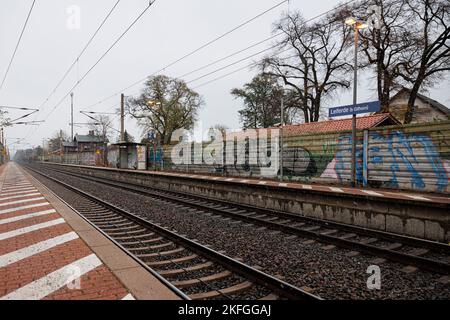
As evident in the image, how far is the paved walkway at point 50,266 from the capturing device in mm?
3723

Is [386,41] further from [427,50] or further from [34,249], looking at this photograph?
[34,249]

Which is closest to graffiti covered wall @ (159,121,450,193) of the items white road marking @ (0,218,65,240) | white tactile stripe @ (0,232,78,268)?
white tactile stripe @ (0,232,78,268)

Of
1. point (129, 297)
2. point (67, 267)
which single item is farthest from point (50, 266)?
point (129, 297)

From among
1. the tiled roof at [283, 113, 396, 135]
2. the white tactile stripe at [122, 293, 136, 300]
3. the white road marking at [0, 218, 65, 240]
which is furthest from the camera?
the tiled roof at [283, 113, 396, 135]

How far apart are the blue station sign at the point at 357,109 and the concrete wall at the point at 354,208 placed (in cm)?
363

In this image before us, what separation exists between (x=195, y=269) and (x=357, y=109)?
8831mm

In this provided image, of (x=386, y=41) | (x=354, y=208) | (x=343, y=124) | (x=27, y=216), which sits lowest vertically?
(x=27, y=216)

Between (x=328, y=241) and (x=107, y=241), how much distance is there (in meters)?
4.58

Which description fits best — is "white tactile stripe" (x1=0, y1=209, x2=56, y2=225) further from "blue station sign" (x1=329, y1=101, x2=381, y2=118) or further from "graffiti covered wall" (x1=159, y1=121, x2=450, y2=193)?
"graffiti covered wall" (x1=159, y1=121, x2=450, y2=193)

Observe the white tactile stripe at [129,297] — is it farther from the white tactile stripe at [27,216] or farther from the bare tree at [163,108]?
the bare tree at [163,108]

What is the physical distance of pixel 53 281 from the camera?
404 centimetres

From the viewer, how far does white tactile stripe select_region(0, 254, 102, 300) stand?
3.65m

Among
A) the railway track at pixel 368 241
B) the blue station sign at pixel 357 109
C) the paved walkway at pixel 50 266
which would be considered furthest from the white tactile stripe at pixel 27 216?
the blue station sign at pixel 357 109
